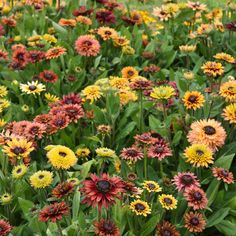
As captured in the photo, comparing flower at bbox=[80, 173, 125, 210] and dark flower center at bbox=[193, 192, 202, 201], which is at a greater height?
flower at bbox=[80, 173, 125, 210]

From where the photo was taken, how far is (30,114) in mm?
4035

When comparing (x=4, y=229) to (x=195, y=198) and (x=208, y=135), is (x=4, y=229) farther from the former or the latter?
(x=208, y=135)

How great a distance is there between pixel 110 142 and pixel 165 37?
1.97m

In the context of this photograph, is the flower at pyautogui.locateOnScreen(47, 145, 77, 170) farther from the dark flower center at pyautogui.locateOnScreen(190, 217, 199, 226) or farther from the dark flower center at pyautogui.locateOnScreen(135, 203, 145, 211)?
the dark flower center at pyautogui.locateOnScreen(190, 217, 199, 226)

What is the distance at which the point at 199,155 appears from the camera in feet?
9.48

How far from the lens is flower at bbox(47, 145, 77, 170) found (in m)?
2.72

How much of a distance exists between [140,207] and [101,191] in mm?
436

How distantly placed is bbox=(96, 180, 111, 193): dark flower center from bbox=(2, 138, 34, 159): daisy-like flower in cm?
76

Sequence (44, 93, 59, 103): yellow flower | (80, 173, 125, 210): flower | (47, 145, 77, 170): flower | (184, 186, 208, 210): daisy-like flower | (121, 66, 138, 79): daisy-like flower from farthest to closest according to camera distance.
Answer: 1. (121, 66, 138, 79): daisy-like flower
2. (44, 93, 59, 103): yellow flower
3. (47, 145, 77, 170): flower
4. (184, 186, 208, 210): daisy-like flower
5. (80, 173, 125, 210): flower

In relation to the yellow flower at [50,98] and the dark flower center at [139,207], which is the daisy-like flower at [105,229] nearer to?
the dark flower center at [139,207]

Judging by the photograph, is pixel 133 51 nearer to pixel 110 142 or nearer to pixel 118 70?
pixel 118 70

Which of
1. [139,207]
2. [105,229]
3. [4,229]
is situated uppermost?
[105,229]

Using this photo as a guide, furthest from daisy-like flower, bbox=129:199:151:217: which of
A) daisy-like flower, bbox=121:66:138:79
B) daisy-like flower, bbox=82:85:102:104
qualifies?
daisy-like flower, bbox=121:66:138:79

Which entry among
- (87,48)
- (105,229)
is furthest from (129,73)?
(105,229)
